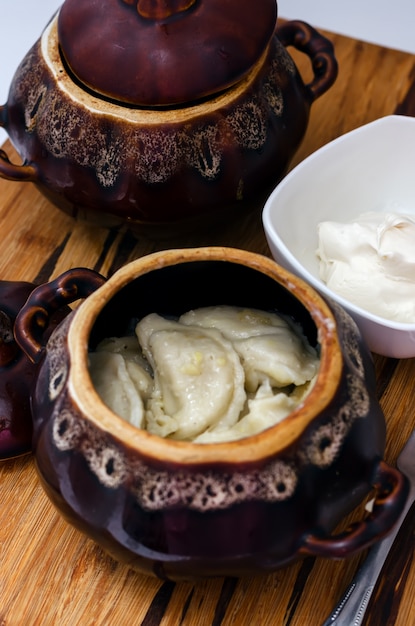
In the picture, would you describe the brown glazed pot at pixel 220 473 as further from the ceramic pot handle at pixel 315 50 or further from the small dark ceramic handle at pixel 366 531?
the ceramic pot handle at pixel 315 50

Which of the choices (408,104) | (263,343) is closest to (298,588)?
(263,343)

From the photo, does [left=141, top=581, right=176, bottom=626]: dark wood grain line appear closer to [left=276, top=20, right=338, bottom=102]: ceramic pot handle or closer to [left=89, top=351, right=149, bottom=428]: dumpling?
[left=89, top=351, right=149, bottom=428]: dumpling

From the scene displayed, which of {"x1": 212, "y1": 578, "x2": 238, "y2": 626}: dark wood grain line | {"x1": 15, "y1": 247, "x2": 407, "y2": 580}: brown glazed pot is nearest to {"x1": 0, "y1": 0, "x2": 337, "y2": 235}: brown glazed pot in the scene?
{"x1": 15, "y1": 247, "x2": 407, "y2": 580}: brown glazed pot

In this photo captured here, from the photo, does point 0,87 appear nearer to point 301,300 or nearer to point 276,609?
point 301,300

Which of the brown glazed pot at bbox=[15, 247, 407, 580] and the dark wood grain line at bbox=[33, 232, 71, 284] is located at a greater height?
the brown glazed pot at bbox=[15, 247, 407, 580]

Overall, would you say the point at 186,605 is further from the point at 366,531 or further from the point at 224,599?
the point at 366,531

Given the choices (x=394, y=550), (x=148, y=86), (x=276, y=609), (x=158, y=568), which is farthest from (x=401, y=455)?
(x=148, y=86)

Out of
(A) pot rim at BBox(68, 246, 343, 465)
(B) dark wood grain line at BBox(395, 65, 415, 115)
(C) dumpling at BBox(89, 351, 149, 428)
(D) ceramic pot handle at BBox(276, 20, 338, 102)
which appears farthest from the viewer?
(B) dark wood grain line at BBox(395, 65, 415, 115)
